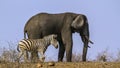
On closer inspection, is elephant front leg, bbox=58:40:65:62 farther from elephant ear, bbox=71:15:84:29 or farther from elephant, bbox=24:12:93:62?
elephant ear, bbox=71:15:84:29

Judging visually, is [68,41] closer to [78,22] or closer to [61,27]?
[61,27]

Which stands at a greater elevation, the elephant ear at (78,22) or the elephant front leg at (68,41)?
the elephant ear at (78,22)

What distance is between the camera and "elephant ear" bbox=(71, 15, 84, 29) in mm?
23688

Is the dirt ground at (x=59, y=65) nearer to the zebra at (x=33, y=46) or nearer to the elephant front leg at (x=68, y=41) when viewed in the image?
the zebra at (x=33, y=46)

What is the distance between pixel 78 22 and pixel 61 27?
792mm

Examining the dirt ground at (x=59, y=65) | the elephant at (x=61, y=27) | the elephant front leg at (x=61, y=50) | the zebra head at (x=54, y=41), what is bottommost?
the dirt ground at (x=59, y=65)

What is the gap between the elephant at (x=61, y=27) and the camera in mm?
23422

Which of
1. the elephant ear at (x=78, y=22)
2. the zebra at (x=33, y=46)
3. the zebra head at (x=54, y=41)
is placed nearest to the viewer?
the zebra at (x=33, y=46)

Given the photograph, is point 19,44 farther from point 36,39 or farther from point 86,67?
point 86,67

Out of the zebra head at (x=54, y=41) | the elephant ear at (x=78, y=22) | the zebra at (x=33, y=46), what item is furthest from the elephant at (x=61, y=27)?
the zebra at (x=33, y=46)

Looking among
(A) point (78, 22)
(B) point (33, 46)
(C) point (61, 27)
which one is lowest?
(B) point (33, 46)

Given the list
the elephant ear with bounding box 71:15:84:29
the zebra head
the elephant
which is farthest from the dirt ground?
the elephant ear with bounding box 71:15:84:29

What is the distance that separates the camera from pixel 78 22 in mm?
23781

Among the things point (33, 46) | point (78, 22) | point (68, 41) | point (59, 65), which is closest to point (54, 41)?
point (33, 46)
